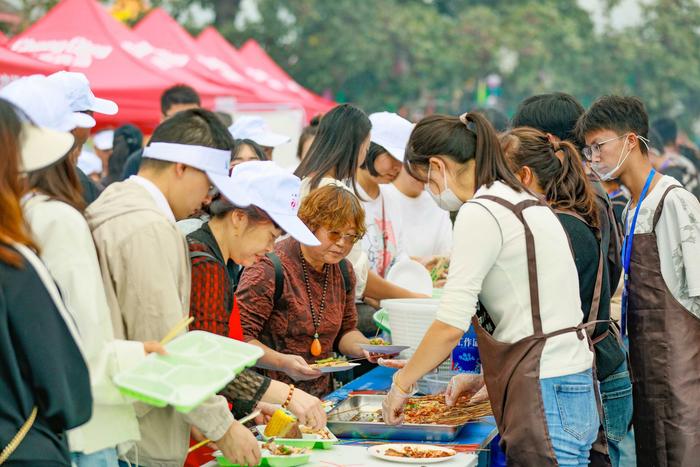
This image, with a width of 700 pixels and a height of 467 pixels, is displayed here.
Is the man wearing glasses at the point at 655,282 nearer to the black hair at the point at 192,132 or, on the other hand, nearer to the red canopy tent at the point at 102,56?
the black hair at the point at 192,132

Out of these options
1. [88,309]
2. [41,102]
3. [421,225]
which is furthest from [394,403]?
[421,225]

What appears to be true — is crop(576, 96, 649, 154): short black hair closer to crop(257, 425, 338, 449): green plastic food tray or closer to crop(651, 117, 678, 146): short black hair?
crop(257, 425, 338, 449): green plastic food tray

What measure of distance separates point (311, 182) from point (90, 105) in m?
1.79

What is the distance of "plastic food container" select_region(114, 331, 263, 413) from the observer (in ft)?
7.68

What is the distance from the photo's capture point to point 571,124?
Result: 180 inches

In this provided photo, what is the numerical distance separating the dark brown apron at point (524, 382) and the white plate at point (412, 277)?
6.17 feet

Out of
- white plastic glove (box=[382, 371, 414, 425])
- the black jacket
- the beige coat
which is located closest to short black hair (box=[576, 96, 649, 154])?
white plastic glove (box=[382, 371, 414, 425])

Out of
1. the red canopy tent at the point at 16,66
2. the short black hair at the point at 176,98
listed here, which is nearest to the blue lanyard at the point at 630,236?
the short black hair at the point at 176,98

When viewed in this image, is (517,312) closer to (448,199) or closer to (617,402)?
(448,199)

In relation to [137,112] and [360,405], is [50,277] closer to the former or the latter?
[360,405]

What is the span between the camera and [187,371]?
2455 millimetres

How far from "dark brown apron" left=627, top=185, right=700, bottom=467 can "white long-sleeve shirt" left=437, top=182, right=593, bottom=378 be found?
1054mm

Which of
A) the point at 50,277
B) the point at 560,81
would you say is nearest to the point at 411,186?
the point at 50,277

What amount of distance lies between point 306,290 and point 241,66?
13.1m
